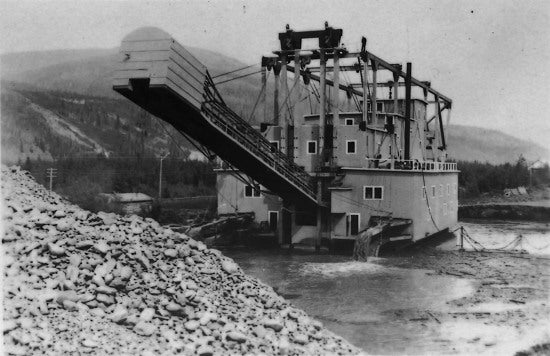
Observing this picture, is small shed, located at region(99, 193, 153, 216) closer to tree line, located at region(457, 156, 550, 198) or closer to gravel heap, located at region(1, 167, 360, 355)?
gravel heap, located at region(1, 167, 360, 355)

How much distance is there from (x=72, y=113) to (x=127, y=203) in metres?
45.7

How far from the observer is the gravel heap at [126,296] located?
26.1 feet

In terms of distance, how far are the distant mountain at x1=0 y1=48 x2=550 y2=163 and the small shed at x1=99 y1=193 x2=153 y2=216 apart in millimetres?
12195

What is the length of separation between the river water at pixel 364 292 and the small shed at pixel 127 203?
14.1 metres

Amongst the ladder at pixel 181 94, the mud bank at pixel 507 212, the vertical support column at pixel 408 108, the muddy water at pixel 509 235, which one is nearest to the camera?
the ladder at pixel 181 94

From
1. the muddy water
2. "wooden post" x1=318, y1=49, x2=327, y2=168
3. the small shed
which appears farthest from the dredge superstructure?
the small shed

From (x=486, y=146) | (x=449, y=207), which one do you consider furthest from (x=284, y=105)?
(x=486, y=146)

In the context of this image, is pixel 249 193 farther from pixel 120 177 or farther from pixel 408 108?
pixel 120 177

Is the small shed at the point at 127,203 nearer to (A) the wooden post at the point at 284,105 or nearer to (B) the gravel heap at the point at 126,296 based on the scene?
(A) the wooden post at the point at 284,105

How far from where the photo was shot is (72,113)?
3209 inches

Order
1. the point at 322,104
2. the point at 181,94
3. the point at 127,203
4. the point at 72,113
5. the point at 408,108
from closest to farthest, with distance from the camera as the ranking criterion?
the point at 181,94 → the point at 322,104 → the point at 408,108 → the point at 127,203 → the point at 72,113

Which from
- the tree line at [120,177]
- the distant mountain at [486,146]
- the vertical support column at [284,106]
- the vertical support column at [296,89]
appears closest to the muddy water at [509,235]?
the vertical support column at [284,106]

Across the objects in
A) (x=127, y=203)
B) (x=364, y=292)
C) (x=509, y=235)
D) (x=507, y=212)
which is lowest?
(x=364, y=292)

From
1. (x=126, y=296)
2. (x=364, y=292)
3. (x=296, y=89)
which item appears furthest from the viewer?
(x=296, y=89)
